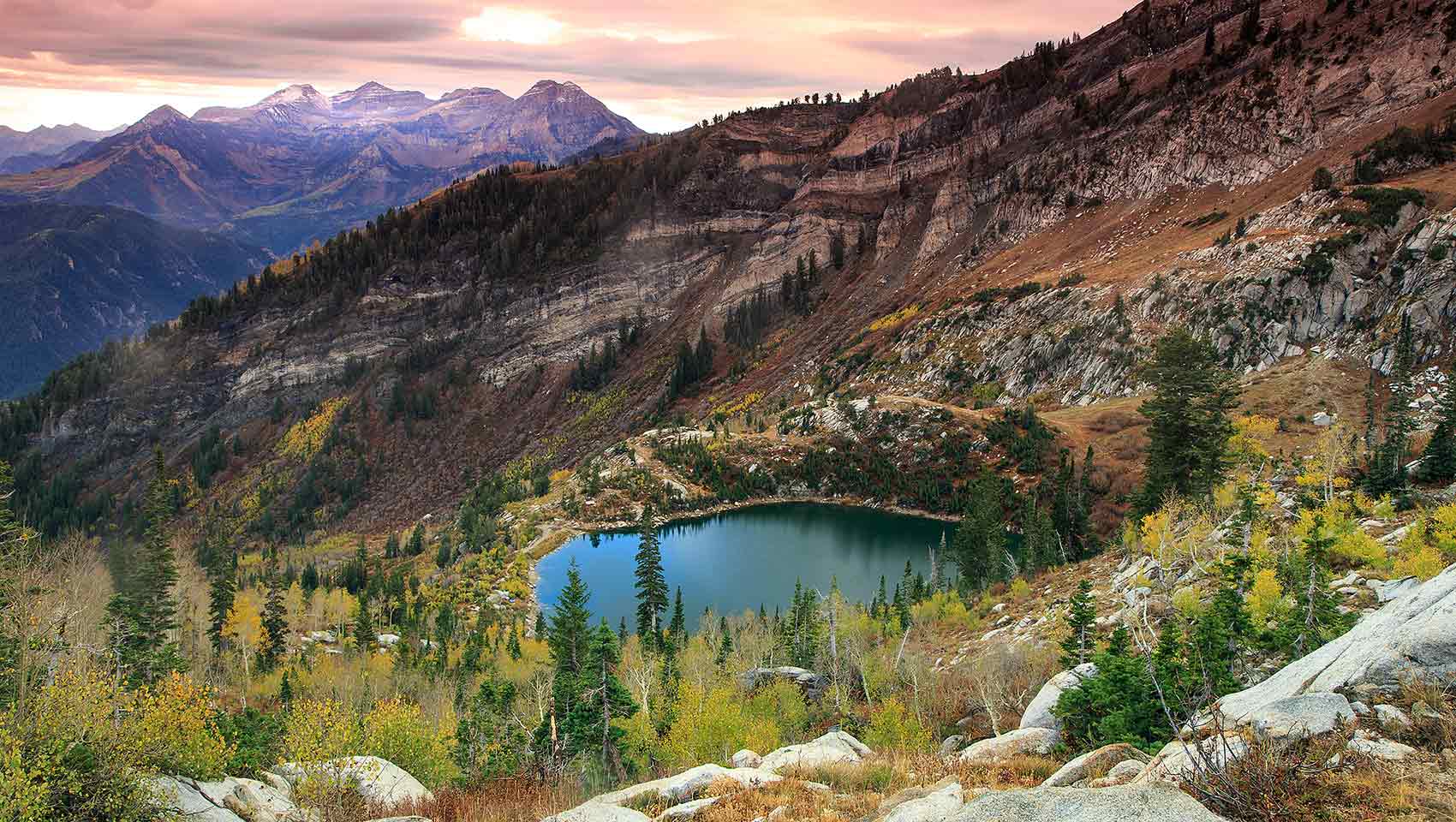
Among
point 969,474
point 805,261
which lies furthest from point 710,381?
point 969,474

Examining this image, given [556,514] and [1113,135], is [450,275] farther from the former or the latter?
[1113,135]

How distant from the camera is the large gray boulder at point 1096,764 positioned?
12.5 m

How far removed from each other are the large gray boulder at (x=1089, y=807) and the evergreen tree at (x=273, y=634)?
58.3 meters

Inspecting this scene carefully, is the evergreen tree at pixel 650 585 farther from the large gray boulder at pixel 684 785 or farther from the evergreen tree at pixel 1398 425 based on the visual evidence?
the evergreen tree at pixel 1398 425

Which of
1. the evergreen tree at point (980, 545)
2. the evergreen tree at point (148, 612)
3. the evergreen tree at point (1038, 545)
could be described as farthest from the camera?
the evergreen tree at point (980, 545)

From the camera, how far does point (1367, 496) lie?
28.3m

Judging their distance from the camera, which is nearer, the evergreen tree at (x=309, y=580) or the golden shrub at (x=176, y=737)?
the golden shrub at (x=176, y=737)

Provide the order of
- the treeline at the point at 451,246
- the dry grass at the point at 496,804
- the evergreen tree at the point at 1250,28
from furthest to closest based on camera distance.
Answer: the treeline at the point at 451,246 → the evergreen tree at the point at 1250,28 → the dry grass at the point at 496,804

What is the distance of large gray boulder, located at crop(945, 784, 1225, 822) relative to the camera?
858 cm

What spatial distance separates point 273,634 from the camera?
184 ft

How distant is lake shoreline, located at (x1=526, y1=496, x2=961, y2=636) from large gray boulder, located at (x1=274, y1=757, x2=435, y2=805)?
195 ft

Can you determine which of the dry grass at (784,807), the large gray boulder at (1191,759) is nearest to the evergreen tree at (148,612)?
the dry grass at (784,807)

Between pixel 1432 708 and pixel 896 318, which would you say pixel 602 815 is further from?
pixel 896 318

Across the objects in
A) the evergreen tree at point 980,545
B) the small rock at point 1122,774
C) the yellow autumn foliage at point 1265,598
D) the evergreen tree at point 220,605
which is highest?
the small rock at point 1122,774
